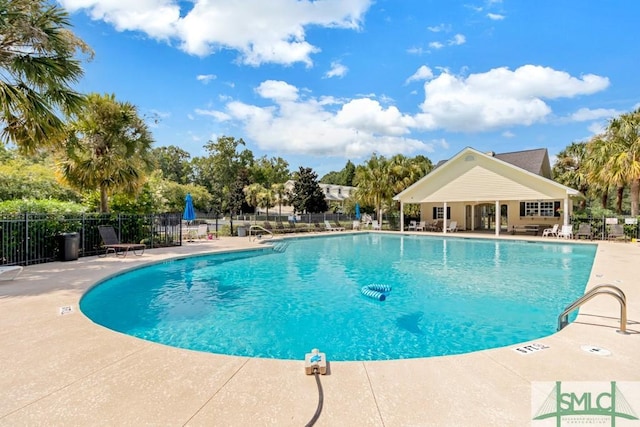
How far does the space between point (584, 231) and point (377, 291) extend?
17398 mm

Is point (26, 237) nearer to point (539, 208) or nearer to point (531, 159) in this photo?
point (539, 208)

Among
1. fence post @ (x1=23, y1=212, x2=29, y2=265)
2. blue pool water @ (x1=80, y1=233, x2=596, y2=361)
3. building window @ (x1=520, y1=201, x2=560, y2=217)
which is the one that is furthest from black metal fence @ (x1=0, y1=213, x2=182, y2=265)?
building window @ (x1=520, y1=201, x2=560, y2=217)

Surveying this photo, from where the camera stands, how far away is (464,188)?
2347 cm

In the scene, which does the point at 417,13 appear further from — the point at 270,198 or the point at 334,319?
the point at 270,198

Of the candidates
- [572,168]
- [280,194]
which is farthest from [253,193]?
[572,168]

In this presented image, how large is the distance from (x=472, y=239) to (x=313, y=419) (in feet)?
67.2

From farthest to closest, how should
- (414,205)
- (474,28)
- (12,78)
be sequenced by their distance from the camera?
(414,205) < (474,28) < (12,78)

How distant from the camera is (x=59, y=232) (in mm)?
10828

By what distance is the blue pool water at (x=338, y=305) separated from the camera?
17.3 feet

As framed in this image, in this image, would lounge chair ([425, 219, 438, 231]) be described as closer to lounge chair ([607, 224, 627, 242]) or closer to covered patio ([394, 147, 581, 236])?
covered patio ([394, 147, 581, 236])

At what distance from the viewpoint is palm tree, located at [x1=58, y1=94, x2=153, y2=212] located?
12.5 m

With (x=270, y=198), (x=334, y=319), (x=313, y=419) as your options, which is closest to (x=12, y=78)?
(x=334, y=319)

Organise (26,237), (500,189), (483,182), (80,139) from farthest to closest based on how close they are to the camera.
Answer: (483,182), (500,189), (80,139), (26,237)

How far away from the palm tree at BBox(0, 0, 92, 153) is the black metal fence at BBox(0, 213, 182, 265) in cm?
234
